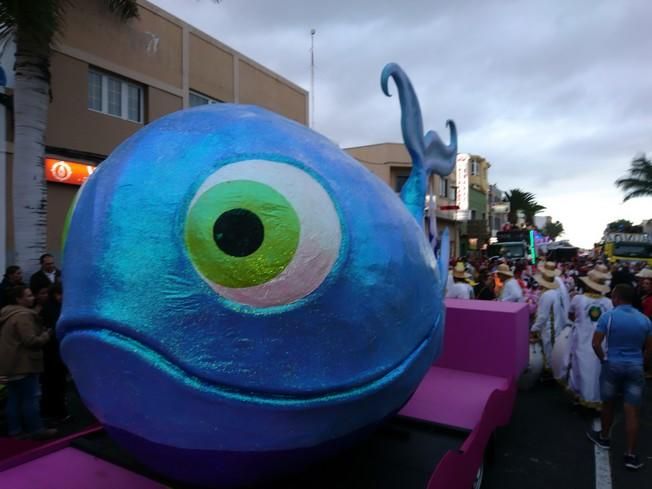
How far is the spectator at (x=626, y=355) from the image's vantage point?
157 inches

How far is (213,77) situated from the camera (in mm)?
13523

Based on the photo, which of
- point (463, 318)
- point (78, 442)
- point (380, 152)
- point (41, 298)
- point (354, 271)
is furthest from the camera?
point (380, 152)

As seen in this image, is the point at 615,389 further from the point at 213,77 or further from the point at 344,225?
the point at 213,77

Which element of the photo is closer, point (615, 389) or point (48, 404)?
point (615, 389)

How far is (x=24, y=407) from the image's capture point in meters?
4.41

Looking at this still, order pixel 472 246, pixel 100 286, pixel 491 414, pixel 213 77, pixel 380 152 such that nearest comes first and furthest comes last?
1. pixel 100 286
2. pixel 491 414
3. pixel 213 77
4. pixel 380 152
5. pixel 472 246

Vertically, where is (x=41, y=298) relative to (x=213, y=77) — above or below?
below

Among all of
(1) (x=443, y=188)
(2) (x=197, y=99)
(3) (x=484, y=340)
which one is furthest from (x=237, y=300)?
(1) (x=443, y=188)

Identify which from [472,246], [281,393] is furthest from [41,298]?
[472,246]

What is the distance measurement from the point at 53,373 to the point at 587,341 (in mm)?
5585

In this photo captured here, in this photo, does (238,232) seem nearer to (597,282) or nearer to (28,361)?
(28,361)

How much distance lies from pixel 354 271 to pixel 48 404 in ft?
15.4

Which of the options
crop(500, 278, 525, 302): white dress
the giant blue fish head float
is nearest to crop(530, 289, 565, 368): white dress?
crop(500, 278, 525, 302): white dress

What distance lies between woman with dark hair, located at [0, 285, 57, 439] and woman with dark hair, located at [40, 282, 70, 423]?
1.46 feet
